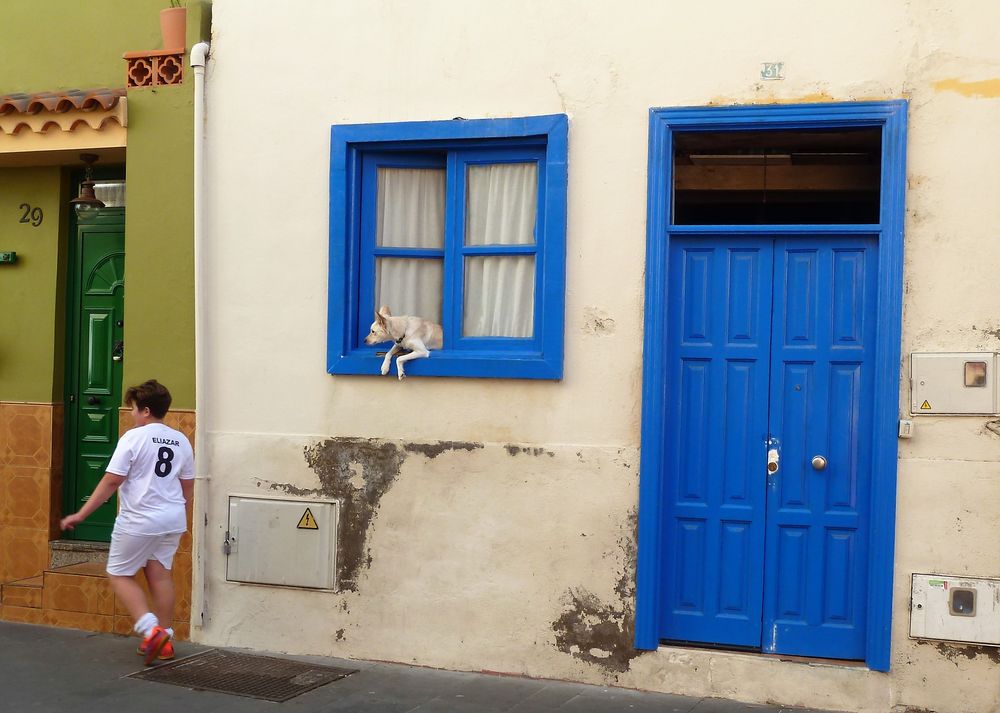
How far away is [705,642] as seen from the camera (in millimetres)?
6234

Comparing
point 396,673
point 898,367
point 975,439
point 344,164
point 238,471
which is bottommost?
point 396,673

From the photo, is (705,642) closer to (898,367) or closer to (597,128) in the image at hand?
(898,367)

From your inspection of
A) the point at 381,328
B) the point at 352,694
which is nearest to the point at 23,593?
the point at 352,694

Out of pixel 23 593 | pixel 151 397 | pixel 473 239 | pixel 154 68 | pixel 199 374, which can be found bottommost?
pixel 23 593

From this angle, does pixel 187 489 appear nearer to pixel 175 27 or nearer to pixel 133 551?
pixel 133 551

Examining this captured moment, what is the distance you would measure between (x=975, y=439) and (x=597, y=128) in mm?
2677

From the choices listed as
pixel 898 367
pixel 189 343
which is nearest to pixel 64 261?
pixel 189 343

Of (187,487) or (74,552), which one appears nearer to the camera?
(187,487)

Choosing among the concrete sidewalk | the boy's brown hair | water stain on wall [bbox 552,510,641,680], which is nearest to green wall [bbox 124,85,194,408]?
the boy's brown hair

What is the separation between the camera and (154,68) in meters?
7.31

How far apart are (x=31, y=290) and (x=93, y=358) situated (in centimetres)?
70

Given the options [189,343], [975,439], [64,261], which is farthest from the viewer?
[64,261]

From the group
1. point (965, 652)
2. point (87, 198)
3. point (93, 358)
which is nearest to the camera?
point (965, 652)

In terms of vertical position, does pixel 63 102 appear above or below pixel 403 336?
above
